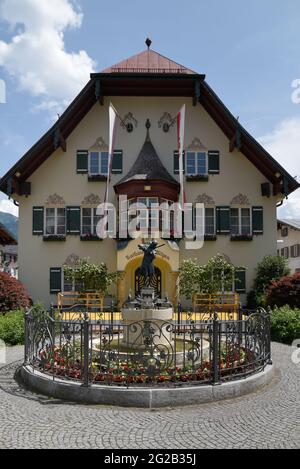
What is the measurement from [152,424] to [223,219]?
18.8 meters

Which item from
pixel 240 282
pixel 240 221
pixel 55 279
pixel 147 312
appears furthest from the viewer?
pixel 240 221

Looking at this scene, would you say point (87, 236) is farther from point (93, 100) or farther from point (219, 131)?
point (219, 131)

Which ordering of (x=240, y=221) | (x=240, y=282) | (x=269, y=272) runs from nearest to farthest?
1. (x=269, y=272)
2. (x=240, y=282)
3. (x=240, y=221)

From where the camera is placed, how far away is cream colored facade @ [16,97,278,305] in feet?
77.8

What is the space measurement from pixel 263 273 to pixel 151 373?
1663 centimetres

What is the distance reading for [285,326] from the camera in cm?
1395

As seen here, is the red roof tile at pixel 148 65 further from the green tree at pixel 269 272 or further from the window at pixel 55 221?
the green tree at pixel 269 272

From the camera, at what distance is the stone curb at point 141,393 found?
23.4 feet

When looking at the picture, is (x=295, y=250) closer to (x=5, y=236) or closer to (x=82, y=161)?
(x=82, y=161)

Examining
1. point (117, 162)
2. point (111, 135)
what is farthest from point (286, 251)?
point (111, 135)

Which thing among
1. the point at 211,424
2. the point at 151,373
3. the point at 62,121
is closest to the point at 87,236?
the point at 62,121

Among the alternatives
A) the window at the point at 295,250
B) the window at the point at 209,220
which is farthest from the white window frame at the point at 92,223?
the window at the point at 295,250

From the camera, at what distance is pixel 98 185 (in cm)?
2422

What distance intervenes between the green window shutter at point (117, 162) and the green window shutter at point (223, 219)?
20.6 feet
